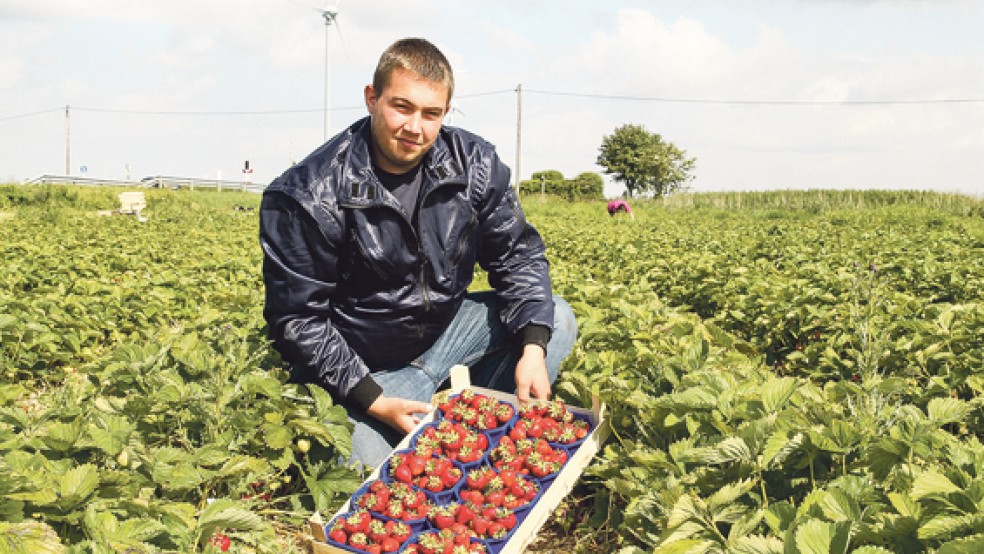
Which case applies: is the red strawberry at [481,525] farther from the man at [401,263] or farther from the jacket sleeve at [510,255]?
the jacket sleeve at [510,255]

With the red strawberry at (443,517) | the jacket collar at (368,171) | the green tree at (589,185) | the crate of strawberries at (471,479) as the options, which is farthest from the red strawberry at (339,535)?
the green tree at (589,185)

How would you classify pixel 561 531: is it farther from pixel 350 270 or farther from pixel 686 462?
pixel 350 270

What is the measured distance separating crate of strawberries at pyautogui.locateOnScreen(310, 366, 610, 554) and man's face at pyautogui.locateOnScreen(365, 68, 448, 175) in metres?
0.94

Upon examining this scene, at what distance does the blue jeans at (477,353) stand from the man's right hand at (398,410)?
25 cm

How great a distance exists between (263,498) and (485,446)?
88 cm

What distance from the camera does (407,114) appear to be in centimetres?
286

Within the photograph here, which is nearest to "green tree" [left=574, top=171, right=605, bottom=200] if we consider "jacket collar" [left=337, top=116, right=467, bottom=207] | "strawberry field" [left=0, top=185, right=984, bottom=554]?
"strawberry field" [left=0, top=185, right=984, bottom=554]

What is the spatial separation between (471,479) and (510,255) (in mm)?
1196

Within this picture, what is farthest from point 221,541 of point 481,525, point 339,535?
point 481,525

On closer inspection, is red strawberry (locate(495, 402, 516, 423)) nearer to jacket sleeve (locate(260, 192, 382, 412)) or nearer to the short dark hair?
jacket sleeve (locate(260, 192, 382, 412))

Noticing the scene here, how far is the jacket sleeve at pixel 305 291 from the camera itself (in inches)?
115

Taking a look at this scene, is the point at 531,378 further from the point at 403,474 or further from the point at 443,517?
the point at 443,517

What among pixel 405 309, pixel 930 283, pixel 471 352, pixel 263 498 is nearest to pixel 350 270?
pixel 405 309

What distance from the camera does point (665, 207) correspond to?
31078 mm
